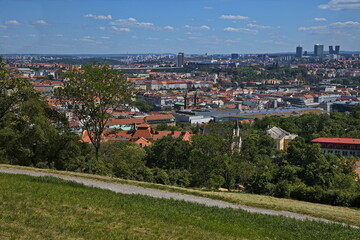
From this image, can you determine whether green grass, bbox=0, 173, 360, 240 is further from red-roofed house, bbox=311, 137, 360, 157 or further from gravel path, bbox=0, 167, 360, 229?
red-roofed house, bbox=311, 137, 360, 157

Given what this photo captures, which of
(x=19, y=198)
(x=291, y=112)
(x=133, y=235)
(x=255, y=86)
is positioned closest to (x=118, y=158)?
(x=19, y=198)

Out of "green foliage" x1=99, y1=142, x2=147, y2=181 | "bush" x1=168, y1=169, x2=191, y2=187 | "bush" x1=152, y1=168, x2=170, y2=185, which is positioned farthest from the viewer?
"bush" x1=168, y1=169, x2=191, y2=187

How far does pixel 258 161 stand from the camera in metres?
37.3

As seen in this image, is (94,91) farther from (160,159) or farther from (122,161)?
(160,159)

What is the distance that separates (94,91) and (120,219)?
454 inches

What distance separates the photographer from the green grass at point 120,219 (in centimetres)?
883

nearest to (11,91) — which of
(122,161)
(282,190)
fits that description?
(122,161)

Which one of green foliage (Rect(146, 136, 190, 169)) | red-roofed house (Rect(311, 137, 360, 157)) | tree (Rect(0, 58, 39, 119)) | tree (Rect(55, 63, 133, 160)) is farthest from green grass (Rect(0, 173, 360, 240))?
red-roofed house (Rect(311, 137, 360, 157))

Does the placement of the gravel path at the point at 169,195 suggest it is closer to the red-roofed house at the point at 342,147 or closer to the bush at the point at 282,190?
the bush at the point at 282,190

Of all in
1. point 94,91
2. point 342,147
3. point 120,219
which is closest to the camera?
point 120,219

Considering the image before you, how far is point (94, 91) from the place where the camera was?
2062cm

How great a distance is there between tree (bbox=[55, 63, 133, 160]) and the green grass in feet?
27.4

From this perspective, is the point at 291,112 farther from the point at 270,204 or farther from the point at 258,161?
the point at 270,204

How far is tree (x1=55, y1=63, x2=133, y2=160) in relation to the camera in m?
20.6
